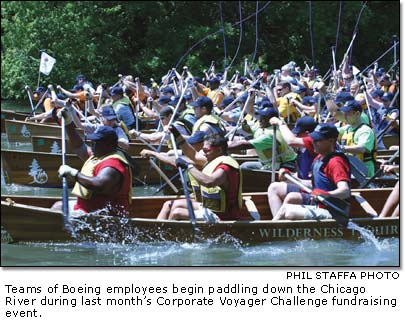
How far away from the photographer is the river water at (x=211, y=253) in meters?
7.57

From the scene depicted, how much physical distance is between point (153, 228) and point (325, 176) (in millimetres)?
1612

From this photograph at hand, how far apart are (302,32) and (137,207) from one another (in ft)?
58.1

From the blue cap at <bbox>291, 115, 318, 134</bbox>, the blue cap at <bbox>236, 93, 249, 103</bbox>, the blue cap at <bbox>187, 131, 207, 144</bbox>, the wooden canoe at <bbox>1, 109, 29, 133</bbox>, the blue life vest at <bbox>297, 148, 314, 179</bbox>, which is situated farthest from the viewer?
the wooden canoe at <bbox>1, 109, 29, 133</bbox>

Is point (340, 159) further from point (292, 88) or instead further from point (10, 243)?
point (292, 88)

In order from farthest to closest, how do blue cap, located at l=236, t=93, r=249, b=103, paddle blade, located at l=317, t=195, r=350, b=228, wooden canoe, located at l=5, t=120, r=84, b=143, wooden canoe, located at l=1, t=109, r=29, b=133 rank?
wooden canoe, located at l=1, t=109, r=29, b=133
wooden canoe, located at l=5, t=120, r=84, b=143
blue cap, located at l=236, t=93, r=249, b=103
paddle blade, located at l=317, t=195, r=350, b=228

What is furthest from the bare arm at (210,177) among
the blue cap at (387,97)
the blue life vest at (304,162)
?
the blue cap at (387,97)

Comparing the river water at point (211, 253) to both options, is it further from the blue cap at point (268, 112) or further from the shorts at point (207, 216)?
the blue cap at point (268, 112)

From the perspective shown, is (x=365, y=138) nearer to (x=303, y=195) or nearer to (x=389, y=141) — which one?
(x=303, y=195)

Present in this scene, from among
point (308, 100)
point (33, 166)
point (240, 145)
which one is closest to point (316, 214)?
point (240, 145)

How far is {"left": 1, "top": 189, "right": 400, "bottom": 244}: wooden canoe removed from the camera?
744 centimetres

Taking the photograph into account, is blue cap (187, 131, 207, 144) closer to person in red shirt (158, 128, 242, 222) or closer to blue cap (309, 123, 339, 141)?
person in red shirt (158, 128, 242, 222)

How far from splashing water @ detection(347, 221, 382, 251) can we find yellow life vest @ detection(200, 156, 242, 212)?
3.50 feet

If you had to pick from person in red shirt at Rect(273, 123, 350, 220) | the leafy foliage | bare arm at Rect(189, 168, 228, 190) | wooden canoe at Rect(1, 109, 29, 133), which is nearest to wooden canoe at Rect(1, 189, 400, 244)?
person in red shirt at Rect(273, 123, 350, 220)

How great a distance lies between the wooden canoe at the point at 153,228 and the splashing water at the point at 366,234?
0.04 meters
